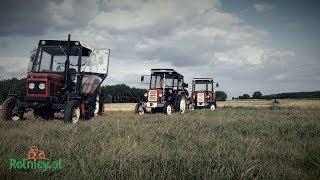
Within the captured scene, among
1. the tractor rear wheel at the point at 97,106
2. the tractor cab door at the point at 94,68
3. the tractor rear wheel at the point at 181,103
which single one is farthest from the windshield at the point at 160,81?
the tractor cab door at the point at 94,68

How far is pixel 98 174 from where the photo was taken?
3.99 meters

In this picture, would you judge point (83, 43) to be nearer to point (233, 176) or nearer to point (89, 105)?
point (89, 105)

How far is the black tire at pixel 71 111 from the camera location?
10.3 metres

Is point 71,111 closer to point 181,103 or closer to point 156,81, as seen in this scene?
point 156,81

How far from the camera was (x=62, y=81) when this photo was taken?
37.9ft

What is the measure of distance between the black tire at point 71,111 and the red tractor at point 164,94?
24.1 ft

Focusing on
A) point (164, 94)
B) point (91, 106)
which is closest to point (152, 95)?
point (164, 94)

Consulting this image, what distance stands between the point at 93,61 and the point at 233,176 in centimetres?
926

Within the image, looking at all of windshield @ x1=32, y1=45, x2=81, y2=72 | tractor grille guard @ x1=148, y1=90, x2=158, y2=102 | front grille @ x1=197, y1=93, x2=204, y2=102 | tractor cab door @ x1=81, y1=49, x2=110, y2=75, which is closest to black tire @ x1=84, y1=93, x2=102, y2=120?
tractor cab door @ x1=81, y1=49, x2=110, y2=75

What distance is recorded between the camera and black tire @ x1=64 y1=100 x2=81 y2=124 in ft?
33.7

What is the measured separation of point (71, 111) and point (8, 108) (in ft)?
7.53

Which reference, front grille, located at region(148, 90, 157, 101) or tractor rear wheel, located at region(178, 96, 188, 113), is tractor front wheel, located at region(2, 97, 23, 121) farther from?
tractor rear wheel, located at region(178, 96, 188, 113)

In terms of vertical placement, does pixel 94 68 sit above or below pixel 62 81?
above

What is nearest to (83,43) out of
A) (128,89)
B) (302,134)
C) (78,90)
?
(78,90)
